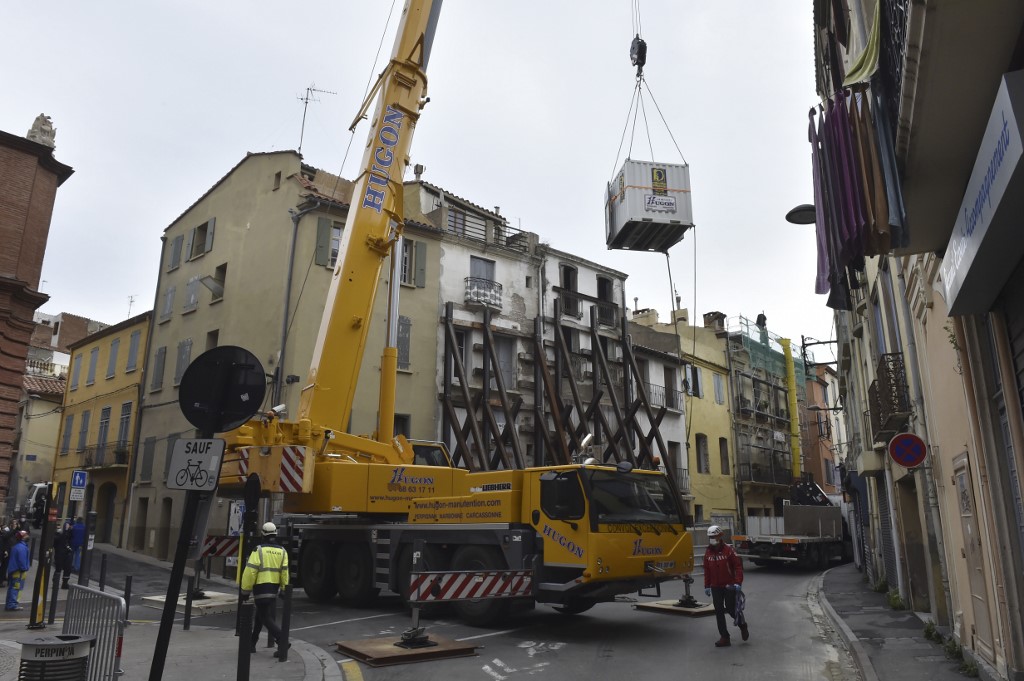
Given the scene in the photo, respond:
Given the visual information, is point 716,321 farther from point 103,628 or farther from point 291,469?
point 103,628

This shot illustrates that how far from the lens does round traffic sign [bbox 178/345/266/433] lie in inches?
219

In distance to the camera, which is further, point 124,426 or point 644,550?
point 124,426

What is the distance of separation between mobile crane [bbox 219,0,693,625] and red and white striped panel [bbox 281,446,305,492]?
0.02 m

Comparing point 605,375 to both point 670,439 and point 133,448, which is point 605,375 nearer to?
point 670,439

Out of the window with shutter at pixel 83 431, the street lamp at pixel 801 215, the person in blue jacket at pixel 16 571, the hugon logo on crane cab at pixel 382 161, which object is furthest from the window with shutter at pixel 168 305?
the street lamp at pixel 801 215

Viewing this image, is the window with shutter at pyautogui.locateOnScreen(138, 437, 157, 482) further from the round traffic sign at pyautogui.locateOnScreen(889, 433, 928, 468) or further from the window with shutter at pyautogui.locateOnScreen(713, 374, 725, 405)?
the window with shutter at pyautogui.locateOnScreen(713, 374, 725, 405)

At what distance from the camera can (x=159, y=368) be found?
84.7ft

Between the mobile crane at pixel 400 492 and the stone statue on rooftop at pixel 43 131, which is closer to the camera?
the mobile crane at pixel 400 492

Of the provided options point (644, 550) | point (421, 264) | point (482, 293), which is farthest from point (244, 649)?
point (482, 293)

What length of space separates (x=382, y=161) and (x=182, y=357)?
14456mm

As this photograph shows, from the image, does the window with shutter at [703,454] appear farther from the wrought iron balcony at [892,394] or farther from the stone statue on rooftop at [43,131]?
the stone statue on rooftop at [43,131]

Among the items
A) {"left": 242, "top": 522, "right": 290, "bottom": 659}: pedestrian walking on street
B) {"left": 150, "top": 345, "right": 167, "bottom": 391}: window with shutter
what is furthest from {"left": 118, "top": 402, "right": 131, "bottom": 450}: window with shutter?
{"left": 242, "top": 522, "right": 290, "bottom": 659}: pedestrian walking on street

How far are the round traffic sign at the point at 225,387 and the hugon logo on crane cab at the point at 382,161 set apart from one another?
321 inches

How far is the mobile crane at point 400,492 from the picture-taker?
35.0ft
